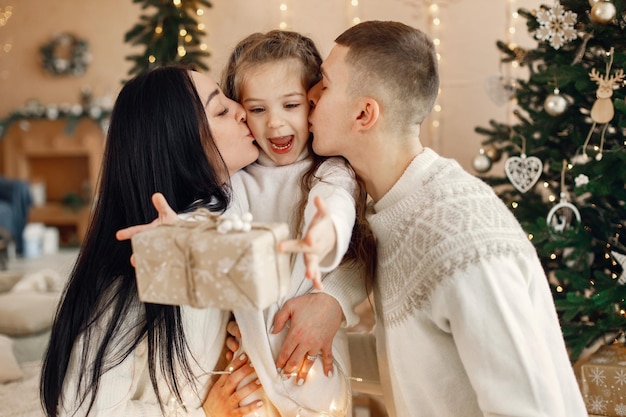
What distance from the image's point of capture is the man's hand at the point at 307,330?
1.47 metres

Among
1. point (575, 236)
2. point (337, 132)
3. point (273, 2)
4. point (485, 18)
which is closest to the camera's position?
point (337, 132)

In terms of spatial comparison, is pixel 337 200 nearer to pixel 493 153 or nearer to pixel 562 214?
pixel 562 214

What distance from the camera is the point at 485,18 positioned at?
3852 millimetres

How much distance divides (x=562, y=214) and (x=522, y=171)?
233mm

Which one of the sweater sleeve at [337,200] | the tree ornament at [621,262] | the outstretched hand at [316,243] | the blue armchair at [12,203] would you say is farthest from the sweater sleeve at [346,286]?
the blue armchair at [12,203]

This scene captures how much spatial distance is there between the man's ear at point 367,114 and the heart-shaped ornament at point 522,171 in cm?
129

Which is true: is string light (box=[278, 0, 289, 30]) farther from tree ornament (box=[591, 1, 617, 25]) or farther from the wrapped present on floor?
the wrapped present on floor

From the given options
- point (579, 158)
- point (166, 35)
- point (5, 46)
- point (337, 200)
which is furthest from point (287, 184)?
Result: point (5, 46)

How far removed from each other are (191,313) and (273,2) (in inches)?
142

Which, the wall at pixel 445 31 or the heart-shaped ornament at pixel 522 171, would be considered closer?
the heart-shaped ornament at pixel 522 171

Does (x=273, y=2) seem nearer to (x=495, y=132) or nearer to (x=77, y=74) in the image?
(x=495, y=132)

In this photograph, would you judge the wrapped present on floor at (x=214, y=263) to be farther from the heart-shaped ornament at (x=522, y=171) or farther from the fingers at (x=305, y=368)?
the heart-shaped ornament at (x=522, y=171)

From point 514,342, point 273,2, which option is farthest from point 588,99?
point 273,2

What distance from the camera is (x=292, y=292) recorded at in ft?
5.05
